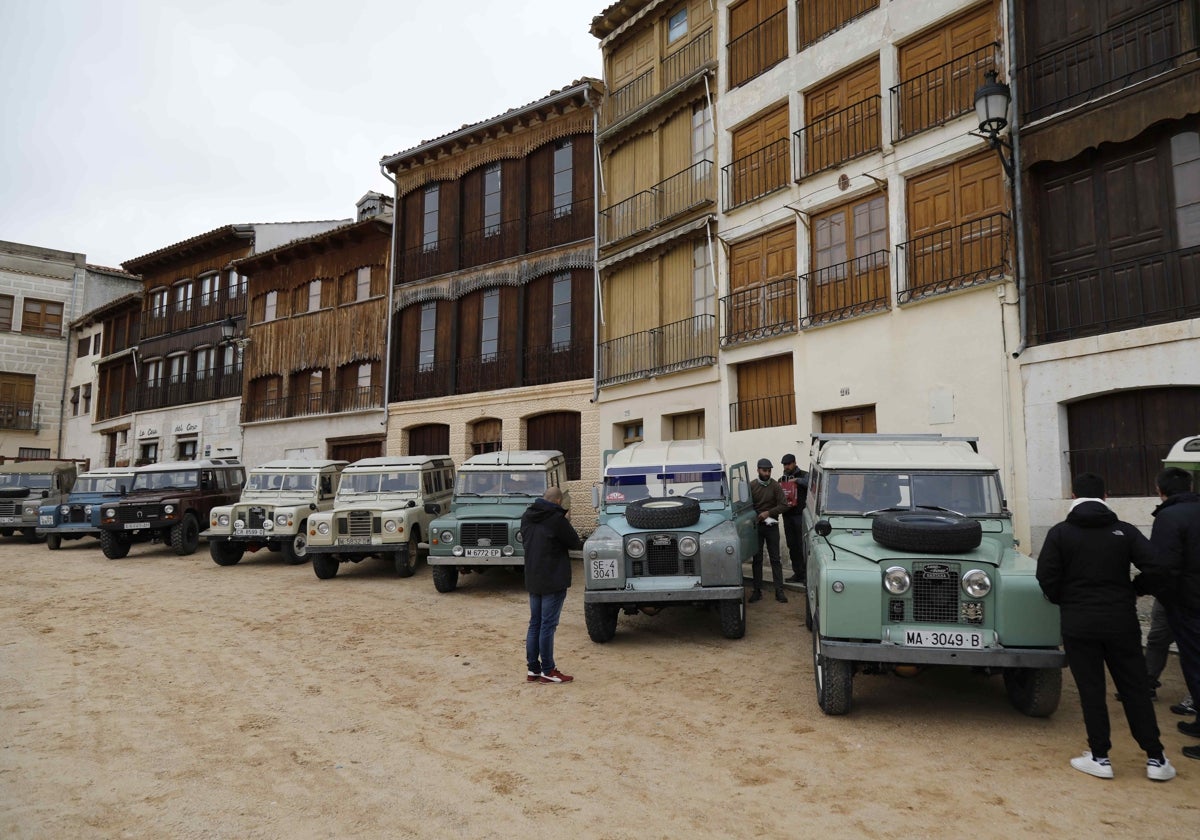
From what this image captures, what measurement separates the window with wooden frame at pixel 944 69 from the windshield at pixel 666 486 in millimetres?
7313

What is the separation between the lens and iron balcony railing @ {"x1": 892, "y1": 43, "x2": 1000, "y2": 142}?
12.3 metres

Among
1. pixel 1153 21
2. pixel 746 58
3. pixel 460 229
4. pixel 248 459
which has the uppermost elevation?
pixel 746 58

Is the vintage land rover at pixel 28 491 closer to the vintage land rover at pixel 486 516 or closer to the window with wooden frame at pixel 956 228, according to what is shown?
the vintage land rover at pixel 486 516

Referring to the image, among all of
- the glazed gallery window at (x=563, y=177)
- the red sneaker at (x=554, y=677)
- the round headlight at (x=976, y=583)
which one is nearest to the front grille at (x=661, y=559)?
the red sneaker at (x=554, y=677)

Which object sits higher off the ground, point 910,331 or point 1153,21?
point 1153,21

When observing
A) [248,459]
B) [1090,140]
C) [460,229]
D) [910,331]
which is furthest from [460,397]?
[1090,140]

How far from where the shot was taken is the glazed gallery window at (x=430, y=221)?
2402cm

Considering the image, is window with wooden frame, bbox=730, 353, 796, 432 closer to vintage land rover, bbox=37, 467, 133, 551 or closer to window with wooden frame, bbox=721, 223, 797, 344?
window with wooden frame, bbox=721, 223, 797, 344

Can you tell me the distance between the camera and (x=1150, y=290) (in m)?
10.3

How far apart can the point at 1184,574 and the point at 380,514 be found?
11.4 metres

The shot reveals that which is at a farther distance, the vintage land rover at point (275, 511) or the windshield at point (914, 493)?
the vintage land rover at point (275, 511)

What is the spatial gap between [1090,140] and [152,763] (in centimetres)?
1254

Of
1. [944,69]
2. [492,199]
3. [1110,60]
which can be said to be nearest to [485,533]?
[944,69]

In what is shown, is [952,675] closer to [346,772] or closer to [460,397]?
[346,772]
